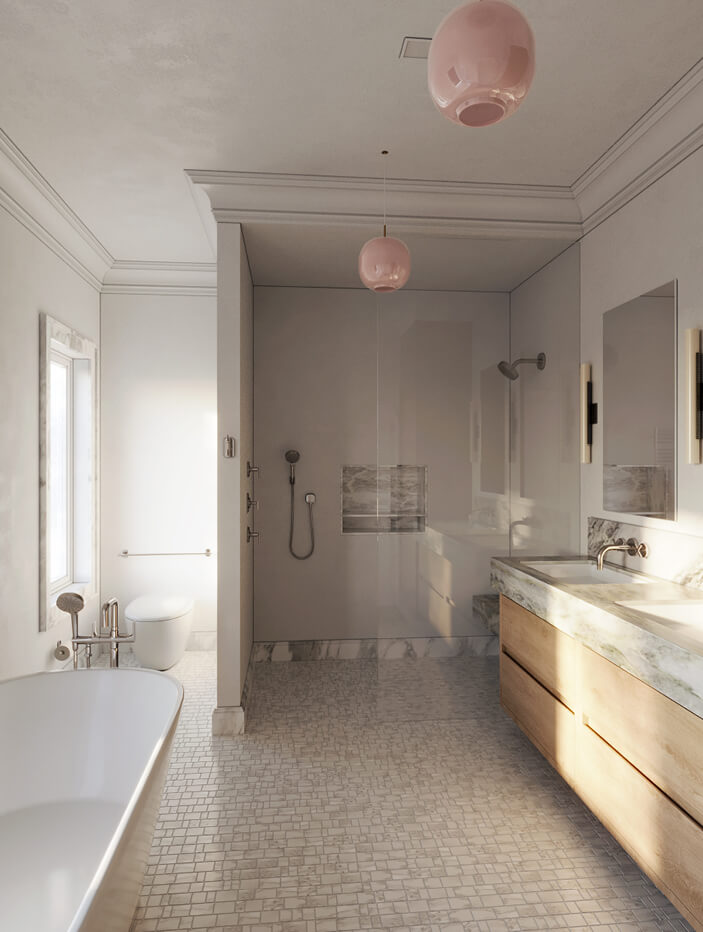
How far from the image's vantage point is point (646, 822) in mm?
1790

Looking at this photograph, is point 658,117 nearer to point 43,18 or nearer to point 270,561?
point 43,18

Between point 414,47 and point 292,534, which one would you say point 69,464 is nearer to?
point 292,534

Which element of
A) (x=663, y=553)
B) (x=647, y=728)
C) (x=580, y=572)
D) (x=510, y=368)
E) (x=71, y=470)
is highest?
(x=510, y=368)

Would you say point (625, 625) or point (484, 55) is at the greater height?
point (484, 55)

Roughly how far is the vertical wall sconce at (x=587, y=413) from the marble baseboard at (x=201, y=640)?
2744 mm

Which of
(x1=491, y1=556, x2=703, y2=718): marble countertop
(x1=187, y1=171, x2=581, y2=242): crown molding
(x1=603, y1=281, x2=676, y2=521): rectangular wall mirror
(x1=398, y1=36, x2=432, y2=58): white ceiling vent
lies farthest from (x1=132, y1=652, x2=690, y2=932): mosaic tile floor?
(x1=398, y1=36, x2=432, y2=58): white ceiling vent

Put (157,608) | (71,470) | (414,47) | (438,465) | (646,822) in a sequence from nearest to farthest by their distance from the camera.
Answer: (646,822), (414,47), (438,465), (157,608), (71,470)

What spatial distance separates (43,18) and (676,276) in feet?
7.84

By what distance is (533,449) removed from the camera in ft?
10.4

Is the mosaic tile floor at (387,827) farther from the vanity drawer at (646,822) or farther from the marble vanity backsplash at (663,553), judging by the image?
the marble vanity backsplash at (663,553)

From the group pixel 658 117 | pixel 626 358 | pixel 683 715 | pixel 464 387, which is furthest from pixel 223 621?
pixel 658 117

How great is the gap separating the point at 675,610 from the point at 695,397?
803 millimetres

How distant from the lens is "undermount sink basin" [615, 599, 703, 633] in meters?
2.05

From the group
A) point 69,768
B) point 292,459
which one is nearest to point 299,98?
point 292,459
